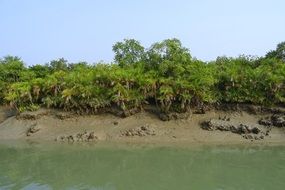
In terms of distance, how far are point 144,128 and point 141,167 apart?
19.6 feet

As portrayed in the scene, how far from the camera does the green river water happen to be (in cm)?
1268

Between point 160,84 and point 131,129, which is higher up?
point 160,84

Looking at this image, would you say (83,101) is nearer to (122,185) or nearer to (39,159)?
(39,159)

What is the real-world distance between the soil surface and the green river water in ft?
4.63

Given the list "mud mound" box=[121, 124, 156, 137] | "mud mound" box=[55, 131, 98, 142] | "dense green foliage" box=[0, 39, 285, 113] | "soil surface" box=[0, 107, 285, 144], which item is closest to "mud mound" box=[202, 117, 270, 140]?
"soil surface" box=[0, 107, 285, 144]

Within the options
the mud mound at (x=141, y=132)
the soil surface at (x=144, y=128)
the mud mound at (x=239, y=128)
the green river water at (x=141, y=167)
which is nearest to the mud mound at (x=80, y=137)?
the soil surface at (x=144, y=128)

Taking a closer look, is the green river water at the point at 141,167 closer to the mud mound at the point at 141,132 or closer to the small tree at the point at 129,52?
the mud mound at the point at 141,132

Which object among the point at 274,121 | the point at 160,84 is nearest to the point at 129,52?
the point at 160,84

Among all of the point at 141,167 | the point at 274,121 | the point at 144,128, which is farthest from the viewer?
the point at 144,128

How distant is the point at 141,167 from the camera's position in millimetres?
14898

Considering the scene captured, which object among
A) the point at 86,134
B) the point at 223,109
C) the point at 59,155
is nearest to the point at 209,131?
the point at 223,109

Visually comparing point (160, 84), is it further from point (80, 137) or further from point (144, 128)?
point (80, 137)

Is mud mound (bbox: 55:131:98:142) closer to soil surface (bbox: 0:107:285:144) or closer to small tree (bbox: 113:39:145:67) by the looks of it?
soil surface (bbox: 0:107:285:144)

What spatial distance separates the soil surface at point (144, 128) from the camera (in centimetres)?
2020
